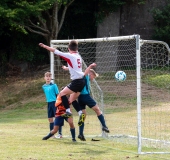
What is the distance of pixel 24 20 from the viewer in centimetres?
2758

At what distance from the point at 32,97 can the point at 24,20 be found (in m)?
3.88

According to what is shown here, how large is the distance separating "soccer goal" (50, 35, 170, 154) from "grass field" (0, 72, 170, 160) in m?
0.04

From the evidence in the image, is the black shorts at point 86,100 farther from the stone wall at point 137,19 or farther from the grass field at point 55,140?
the stone wall at point 137,19

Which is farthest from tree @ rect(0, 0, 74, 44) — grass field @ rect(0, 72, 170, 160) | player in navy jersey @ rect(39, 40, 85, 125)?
player in navy jersey @ rect(39, 40, 85, 125)

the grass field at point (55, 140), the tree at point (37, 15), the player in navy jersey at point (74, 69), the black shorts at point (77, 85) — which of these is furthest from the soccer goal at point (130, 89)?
the tree at point (37, 15)

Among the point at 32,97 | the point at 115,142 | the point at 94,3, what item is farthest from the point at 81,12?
the point at 115,142

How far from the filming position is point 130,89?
17.2 meters

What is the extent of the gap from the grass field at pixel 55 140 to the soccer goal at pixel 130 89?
0.13 ft

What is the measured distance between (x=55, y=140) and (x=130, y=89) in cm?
474

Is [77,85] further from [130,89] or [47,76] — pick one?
[130,89]

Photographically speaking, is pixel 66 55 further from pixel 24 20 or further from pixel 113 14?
pixel 113 14

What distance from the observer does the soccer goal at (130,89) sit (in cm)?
1308

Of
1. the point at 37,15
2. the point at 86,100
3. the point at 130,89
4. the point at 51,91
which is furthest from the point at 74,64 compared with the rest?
the point at 37,15

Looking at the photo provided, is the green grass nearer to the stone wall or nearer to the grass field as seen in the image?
the grass field
